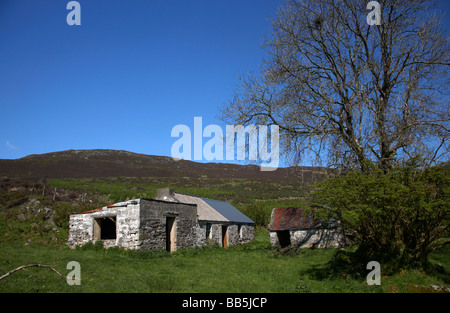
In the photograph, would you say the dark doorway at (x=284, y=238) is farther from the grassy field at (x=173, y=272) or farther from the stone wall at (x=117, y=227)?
the stone wall at (x=117, y=227)

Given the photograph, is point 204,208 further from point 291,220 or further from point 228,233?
point 291,220

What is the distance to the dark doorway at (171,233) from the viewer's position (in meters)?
18.1

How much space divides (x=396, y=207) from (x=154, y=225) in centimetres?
1171

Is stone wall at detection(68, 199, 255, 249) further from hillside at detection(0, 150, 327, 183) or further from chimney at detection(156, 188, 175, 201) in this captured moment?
hillside at detection(0, 150, 327, 183)

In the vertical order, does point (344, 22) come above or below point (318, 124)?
above

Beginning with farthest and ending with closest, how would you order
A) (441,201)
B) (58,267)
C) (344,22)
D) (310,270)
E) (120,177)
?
(120,177), (344,22), (310,270), (58,267), (441,201)

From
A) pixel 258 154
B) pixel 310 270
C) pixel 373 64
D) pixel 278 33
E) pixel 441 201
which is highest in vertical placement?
pixel 278 33

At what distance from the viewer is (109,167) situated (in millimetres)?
72625

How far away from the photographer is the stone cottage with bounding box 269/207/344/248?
18.7 m

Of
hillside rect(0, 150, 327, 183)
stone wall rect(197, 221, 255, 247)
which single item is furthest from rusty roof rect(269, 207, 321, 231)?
hillside rect(0, 150, 327, 183)

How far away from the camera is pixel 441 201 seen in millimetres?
8102
